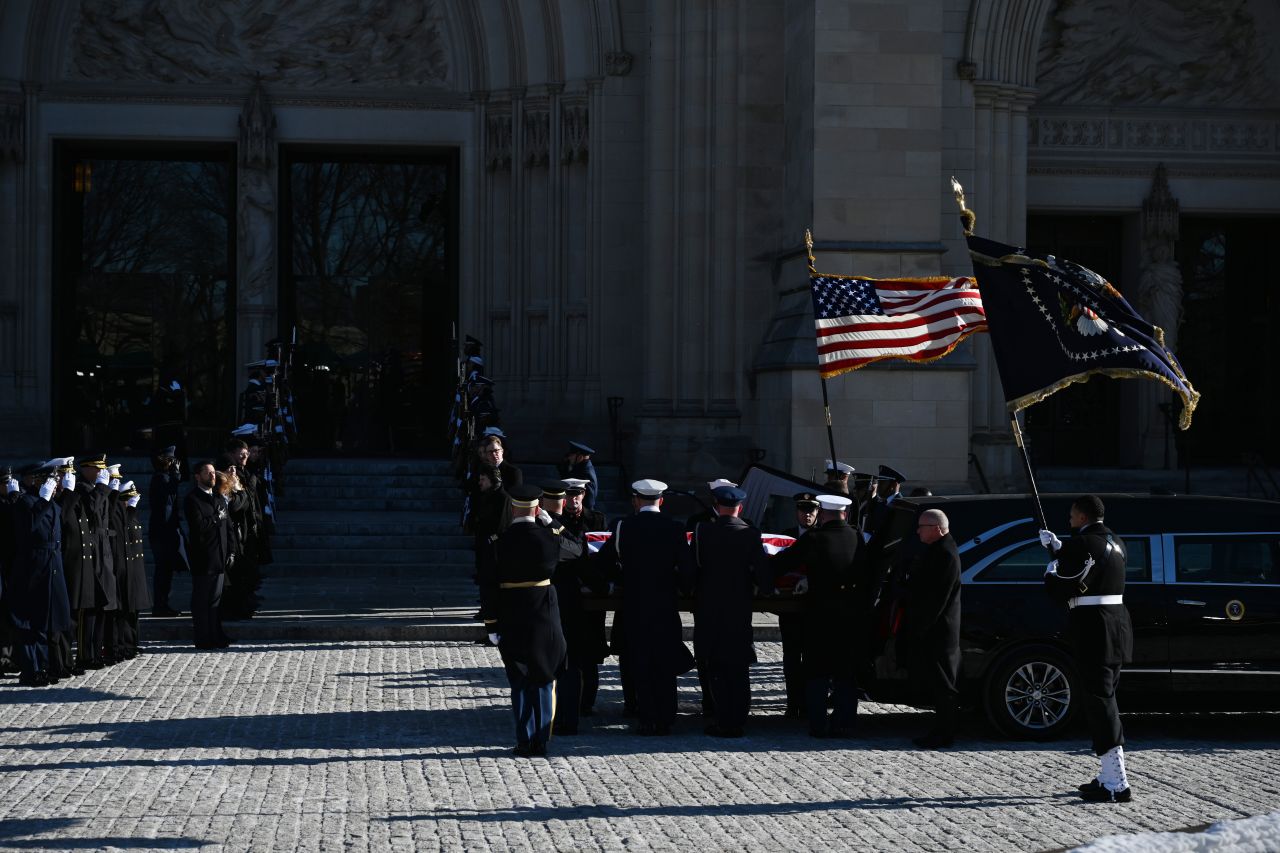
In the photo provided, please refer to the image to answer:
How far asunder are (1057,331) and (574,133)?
50.5 ft

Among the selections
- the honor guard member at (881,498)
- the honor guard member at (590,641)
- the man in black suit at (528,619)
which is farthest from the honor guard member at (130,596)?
the honor guard member at (881,498)

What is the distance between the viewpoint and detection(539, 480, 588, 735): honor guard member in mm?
11141

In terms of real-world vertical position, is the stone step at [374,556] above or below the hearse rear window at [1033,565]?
below

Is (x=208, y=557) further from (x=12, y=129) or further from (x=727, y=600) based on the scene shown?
(x=12, y=129)

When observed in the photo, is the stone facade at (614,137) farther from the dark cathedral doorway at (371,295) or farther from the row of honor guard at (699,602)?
the row of honor guard at (699,602)

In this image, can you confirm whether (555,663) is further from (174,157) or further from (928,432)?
(174,157)

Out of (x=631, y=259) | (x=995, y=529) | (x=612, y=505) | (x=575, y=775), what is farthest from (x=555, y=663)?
(x=631, y=259)

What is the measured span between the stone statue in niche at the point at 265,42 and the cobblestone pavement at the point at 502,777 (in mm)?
14761

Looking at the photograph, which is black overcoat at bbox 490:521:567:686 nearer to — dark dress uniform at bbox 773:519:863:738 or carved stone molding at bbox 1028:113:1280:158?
dark dress uniform at bbox 773:519:863:738

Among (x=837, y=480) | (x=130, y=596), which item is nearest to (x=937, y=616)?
(x=837, y=480)

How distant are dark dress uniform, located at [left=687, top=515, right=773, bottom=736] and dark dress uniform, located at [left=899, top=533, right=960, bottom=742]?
43.7 inches

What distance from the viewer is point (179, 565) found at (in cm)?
1661

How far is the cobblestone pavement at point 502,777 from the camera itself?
8.09m

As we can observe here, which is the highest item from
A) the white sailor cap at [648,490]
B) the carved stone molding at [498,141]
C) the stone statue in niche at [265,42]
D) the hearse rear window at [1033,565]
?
the stone statue in niche at [265,42]
